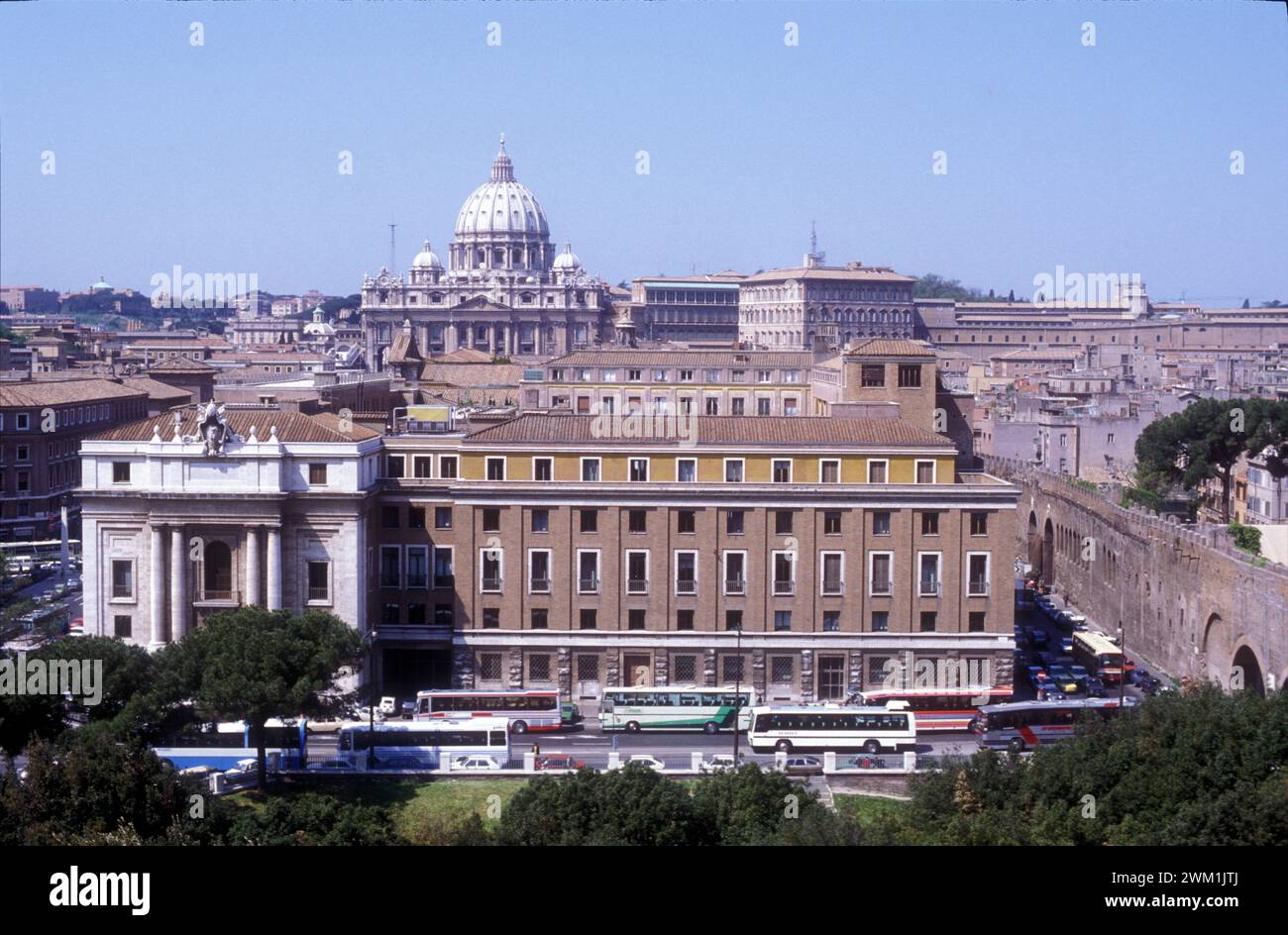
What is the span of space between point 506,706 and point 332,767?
3143 millimetres

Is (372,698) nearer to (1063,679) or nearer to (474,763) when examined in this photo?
(474,763)

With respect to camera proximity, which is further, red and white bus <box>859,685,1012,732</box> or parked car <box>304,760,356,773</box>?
red and white bus <box>859,685,1012,732</box>

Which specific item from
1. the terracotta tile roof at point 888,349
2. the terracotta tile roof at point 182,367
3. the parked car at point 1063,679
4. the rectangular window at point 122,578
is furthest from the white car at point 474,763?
the terracotta tile roof at point 182,367

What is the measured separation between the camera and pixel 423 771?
71.9ft

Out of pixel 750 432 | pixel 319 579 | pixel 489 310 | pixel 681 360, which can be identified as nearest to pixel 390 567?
pixel 319 579

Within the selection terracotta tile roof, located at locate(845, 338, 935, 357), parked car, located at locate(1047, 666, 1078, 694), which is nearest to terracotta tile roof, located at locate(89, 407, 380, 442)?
terracotta tile roof, located at locate(845, 338, 935, 357)

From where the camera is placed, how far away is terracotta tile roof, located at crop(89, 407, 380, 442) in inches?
1000

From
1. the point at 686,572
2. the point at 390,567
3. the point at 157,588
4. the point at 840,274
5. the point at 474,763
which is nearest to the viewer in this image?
the point at 474,763

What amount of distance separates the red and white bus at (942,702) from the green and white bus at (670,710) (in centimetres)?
206

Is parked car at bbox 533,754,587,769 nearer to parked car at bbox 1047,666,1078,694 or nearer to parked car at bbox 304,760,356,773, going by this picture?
parked car at bbox 304,760,356,773

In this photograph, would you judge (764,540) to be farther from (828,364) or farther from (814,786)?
(828,364)

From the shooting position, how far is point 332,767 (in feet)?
71.9

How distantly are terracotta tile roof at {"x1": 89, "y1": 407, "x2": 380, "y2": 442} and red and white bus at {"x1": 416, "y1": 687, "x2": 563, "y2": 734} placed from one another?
414 centimetres

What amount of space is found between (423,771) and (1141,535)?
1494cm
